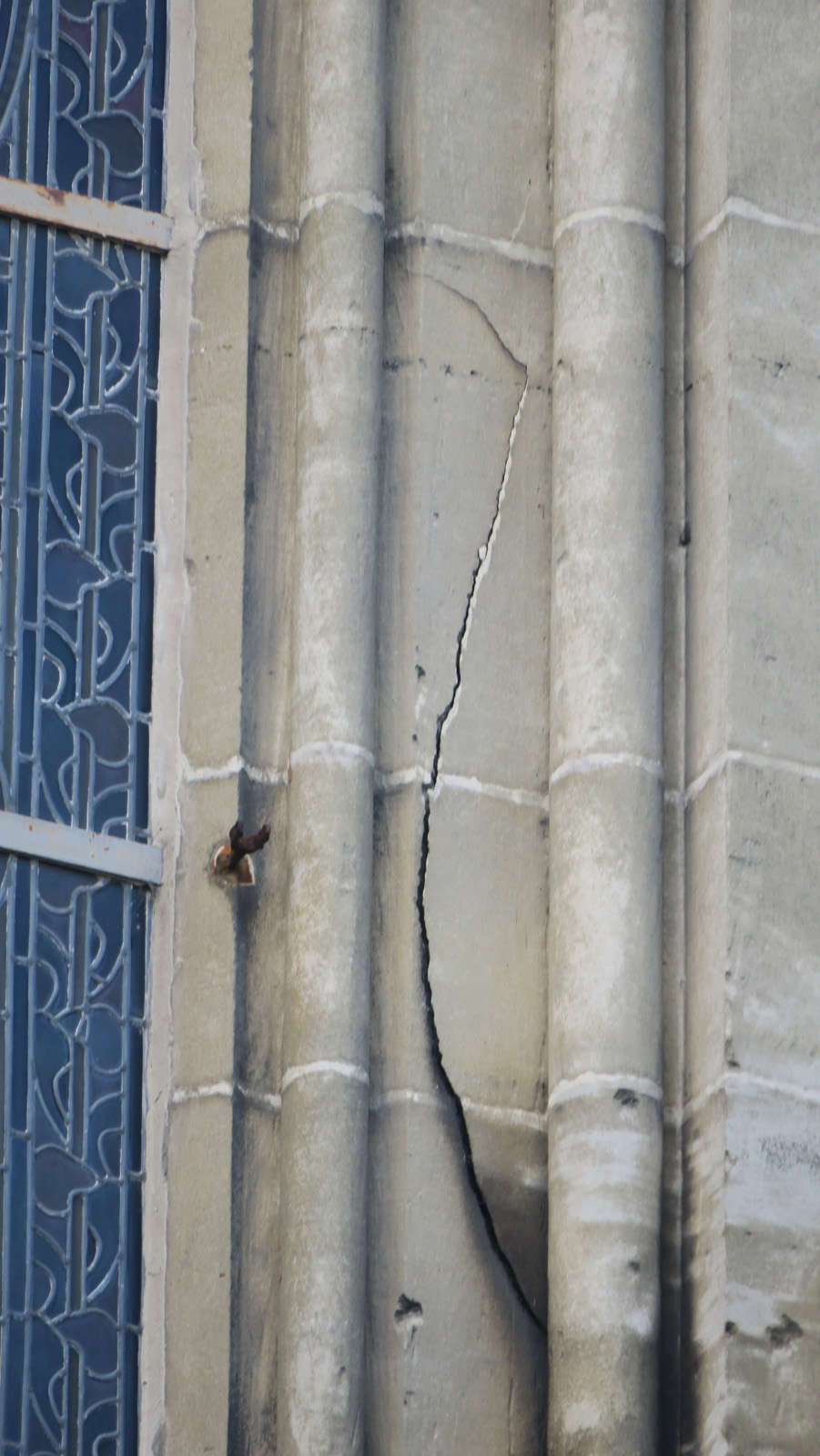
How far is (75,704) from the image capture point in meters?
3.97

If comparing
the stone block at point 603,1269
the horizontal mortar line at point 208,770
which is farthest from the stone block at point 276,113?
the stone block at point 603,1269

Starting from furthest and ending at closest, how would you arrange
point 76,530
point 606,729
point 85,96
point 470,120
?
point 85,96 → point 470,120 → point 76,530 → point 606,729

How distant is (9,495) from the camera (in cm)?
401

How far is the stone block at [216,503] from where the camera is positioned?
392 centimetres

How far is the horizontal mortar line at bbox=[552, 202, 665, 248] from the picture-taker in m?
4.05

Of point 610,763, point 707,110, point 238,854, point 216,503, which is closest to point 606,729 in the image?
point 610,763

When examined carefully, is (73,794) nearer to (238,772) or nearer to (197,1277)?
(238,772)

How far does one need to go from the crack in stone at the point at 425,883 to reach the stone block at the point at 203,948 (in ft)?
0.82

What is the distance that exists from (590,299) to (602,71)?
0.36 metres

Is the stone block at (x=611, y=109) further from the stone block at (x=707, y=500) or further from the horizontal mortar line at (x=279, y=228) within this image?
the horizontal mortar line at (x=279, y=228)

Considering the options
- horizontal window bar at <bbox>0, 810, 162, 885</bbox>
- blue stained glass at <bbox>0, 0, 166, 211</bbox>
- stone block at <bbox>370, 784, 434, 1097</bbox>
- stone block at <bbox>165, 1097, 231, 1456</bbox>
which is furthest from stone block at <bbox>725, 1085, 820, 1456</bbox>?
blue stained glass at <bbox>0, 0, 166, 211</bbox>

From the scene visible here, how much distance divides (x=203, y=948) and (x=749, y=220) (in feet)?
4.27

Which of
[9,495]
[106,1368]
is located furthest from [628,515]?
[106,1368]

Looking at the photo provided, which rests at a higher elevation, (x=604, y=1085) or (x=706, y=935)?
(x=706, y=935)
